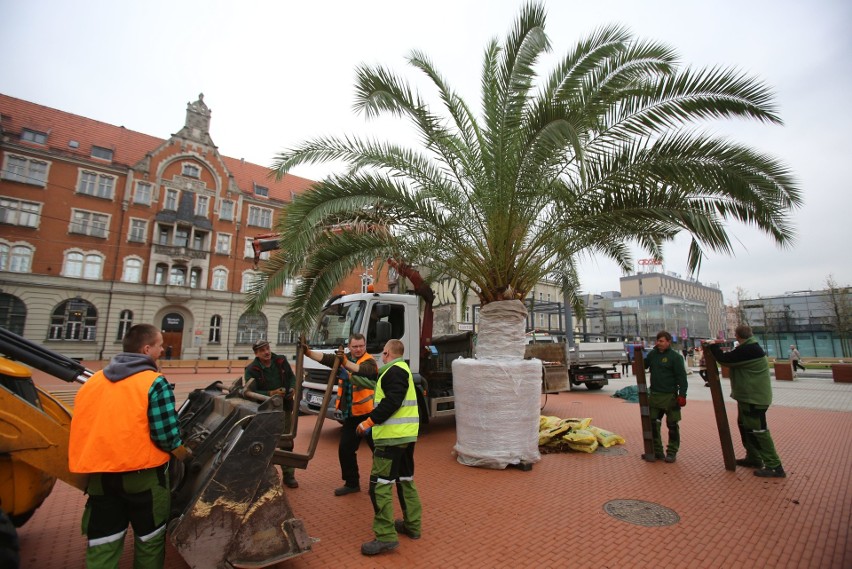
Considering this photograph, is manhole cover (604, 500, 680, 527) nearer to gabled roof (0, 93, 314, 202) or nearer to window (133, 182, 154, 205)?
gabled roof (0, 93, 314, 202)

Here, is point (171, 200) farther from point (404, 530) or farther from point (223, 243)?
point (404, 530)

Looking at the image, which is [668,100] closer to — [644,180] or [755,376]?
[644,180]

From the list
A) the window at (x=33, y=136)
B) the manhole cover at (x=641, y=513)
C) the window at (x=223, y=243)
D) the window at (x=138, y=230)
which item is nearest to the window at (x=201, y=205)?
the window at (x=223, y=243)

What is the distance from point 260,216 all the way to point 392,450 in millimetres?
35887

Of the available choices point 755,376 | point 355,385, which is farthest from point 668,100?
point 355,385

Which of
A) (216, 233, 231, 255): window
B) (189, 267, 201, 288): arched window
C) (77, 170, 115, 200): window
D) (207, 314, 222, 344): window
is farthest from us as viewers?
(216, 233, 231, 255): window

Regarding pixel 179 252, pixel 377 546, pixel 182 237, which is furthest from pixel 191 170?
pixel 377 546

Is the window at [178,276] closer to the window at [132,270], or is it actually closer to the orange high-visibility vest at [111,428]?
the window at [132,270]

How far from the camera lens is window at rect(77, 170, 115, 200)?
93.4 feet

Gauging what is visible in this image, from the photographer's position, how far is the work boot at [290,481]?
15.6 ft

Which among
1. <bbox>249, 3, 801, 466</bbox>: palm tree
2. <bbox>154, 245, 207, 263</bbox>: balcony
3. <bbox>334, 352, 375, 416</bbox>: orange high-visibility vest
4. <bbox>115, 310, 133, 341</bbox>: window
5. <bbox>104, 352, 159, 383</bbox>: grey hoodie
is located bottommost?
<bbox>334, 352, 375, 416</bbox>: orange high-visibility vest

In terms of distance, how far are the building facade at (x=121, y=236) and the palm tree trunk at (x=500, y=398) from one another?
19930 millimetres

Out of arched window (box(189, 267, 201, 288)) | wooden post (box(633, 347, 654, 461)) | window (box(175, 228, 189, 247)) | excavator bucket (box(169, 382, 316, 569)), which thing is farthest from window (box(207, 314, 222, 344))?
wooden post (box(633, 347, 654, 461))

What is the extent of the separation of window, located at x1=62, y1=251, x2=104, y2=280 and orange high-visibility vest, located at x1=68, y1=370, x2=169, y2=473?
3267cm
